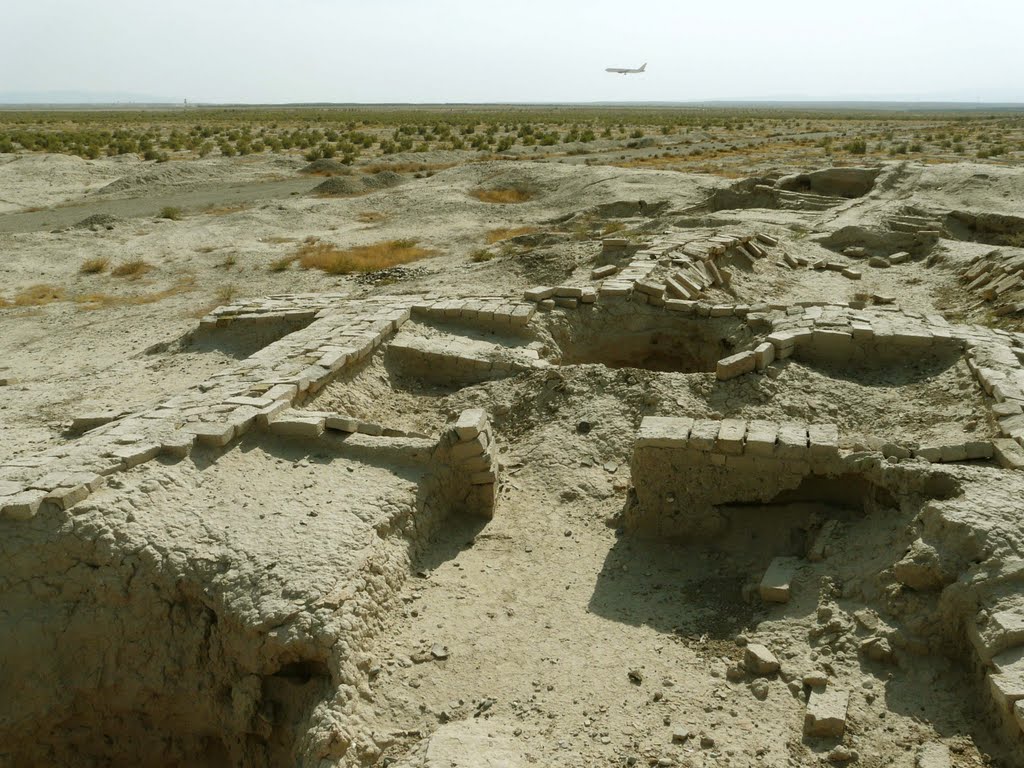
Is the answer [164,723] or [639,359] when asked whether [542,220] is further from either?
[164,723]

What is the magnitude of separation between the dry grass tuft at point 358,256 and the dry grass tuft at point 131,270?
9.01 ft

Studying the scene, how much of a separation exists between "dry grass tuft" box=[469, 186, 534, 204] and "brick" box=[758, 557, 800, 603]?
1710 centimetres

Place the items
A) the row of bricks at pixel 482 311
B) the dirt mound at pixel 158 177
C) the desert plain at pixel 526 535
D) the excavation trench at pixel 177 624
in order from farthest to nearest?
the dirt mound at pixel 158 177, the row of bricks at pixel 482 311, the excavation trench at pixel 177 624, the desert plain at pixel 526 535

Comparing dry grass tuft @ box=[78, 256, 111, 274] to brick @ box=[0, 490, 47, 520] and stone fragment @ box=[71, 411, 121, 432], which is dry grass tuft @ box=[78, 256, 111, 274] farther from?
brick @ box=[0, 490, 47, 520]

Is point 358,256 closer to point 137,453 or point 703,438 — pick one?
point 137,453

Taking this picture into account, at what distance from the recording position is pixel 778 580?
17.2 feet

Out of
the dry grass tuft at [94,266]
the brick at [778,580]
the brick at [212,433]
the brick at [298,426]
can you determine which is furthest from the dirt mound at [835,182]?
the brick at [212,433]

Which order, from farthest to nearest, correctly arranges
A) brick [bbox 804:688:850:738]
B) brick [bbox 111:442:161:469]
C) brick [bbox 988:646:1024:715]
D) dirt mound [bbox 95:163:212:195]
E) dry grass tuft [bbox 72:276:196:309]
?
dirt mound [bbox 95:163:212:195] < dry grass tuft [bbox 72:276:196:309] < brick [bbox 111:442:161:469] < brick [bbox 804:688:850:738] < brick [bbox 988:646:1024:715]

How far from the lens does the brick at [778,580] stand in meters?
5.16

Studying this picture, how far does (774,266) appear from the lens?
12.7 m

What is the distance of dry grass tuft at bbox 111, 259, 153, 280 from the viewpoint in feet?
51.0

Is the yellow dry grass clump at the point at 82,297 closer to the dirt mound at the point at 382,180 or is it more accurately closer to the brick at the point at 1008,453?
the dirt mound at the point at 382,180

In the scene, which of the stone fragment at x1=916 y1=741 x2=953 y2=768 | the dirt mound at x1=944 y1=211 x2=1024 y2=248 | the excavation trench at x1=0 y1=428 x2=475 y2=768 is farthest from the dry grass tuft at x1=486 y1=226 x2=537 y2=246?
the stone fragment at x1=916 y1=741 x2=953 y2=768

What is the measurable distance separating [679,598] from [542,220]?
14.5 m
